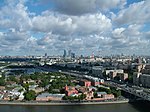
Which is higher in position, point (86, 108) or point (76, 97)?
point (76, 97)

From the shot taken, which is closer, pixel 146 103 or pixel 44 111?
pixel 44 111

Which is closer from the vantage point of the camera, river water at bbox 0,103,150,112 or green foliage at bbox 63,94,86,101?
river water at bbox 0,103,150,112

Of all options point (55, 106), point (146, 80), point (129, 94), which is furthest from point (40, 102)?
point (146, 80)

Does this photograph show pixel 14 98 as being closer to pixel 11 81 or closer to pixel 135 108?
pixel 135 108

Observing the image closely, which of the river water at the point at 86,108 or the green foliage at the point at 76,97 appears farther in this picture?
the green foliage at the point at 76,97

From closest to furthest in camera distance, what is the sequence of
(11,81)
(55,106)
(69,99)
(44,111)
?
(44,111)
(55,106)
(69,99)
(11,81)

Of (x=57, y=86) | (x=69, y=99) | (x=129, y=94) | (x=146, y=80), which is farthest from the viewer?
(x=146, y=80)

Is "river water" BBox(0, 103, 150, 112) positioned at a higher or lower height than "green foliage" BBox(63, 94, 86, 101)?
lower

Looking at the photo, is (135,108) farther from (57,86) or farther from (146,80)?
(146,80)

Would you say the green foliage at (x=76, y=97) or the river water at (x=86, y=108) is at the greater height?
the green foliage at (x=76, y=97)

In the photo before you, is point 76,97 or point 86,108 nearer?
point 86,108
